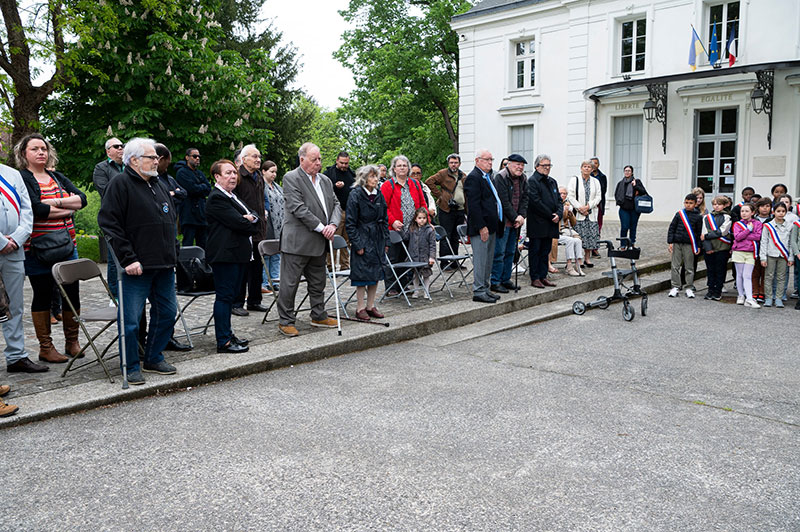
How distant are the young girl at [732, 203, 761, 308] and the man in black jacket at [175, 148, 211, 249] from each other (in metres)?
7.88

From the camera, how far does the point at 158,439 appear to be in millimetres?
4520

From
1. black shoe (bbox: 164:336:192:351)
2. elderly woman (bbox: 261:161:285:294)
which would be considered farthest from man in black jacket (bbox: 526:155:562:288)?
black shoe (bbox: 164:336:192:351)

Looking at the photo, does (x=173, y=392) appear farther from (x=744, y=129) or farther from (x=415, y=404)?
(x=744, y=129)

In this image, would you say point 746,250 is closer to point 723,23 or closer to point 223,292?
point 223,292

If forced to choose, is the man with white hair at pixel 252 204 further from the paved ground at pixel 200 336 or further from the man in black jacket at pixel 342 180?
the man in black jacket at pixel 342 180

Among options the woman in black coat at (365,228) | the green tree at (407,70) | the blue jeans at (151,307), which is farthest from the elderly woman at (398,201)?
the green tree at (407,70)

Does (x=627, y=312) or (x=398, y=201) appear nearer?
(x=627, y=312)

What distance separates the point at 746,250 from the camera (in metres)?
10.2

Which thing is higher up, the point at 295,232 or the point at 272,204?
the point at 272,204

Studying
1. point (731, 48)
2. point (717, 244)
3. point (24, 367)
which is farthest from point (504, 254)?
point (731, 48)

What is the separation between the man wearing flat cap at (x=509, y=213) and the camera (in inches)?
380

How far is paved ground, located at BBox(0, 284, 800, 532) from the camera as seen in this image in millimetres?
3486

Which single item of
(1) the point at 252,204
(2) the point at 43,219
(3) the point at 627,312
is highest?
(1) the point at 252,204

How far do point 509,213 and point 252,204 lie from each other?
Result: 140 inches
